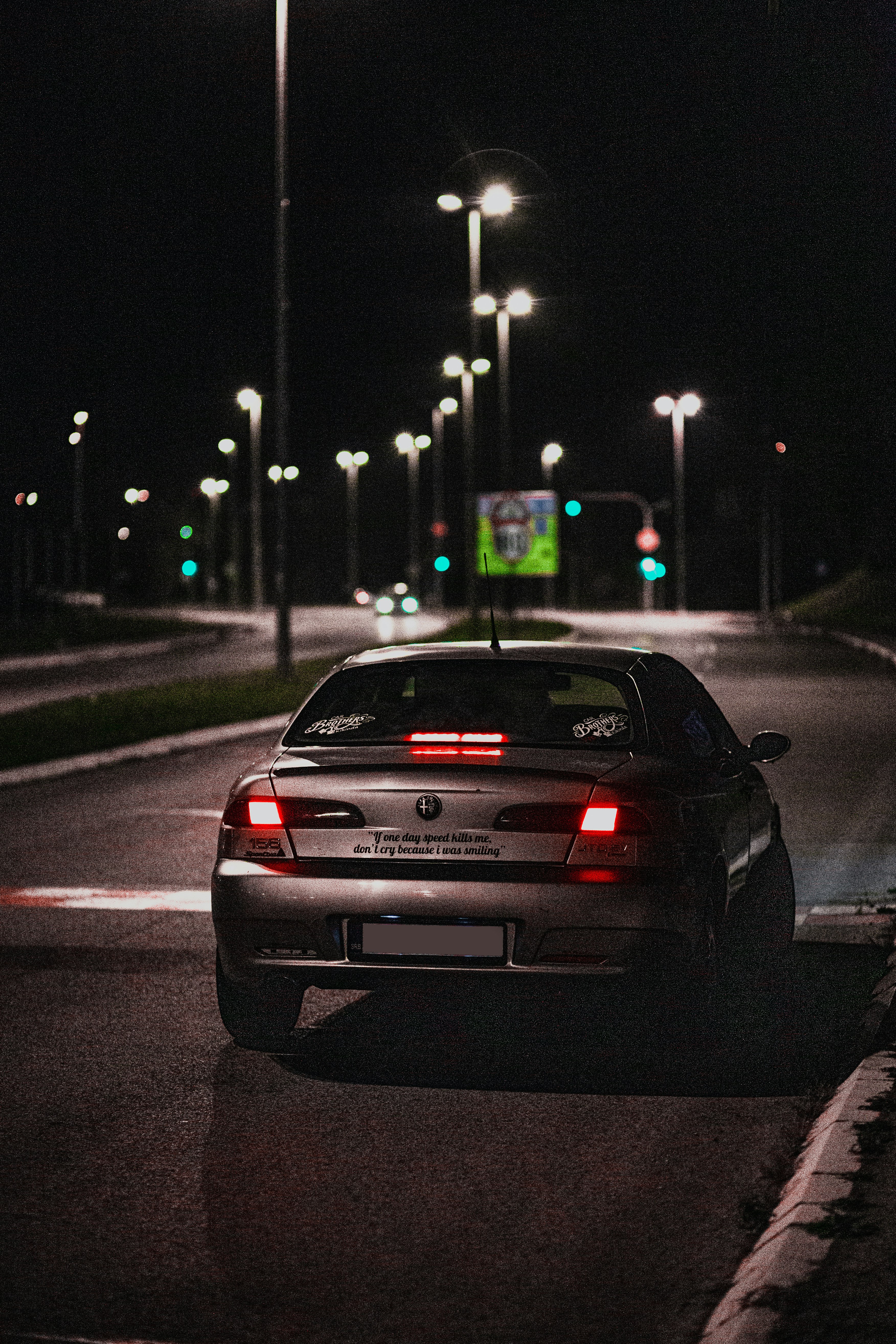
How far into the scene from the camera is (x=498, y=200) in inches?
1569

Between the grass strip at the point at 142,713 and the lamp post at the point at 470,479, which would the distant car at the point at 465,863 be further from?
the lamp post at the point at 470,479

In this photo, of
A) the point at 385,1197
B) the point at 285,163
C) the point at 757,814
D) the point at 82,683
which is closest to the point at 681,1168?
the point at 385,1197

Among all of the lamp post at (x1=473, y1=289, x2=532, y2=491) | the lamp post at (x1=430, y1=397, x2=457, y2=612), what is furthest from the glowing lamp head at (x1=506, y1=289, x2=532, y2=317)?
the lamp post at (x1=430, y1=397, x2=457, y2=612)

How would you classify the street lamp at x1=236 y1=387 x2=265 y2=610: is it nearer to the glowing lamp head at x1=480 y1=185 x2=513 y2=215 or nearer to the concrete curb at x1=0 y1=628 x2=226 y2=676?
the concrete curb at x1=0 y1=628 x2=226 y2=676

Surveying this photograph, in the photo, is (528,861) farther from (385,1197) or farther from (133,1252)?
(133,1252)

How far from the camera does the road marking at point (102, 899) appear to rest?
1063 cm

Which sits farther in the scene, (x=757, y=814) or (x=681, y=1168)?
(x=757, y=814)

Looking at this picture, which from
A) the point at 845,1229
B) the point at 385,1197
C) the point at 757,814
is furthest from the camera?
the point at 757,814

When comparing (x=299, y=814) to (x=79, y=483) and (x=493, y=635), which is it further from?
(x=79, y=483)

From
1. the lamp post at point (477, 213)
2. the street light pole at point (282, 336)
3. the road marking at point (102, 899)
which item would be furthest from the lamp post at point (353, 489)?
the road marking at point (102, 899)

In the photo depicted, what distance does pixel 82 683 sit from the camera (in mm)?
37344

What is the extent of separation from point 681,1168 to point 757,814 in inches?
117

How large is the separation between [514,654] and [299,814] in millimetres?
1202

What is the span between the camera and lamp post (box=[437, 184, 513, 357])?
39750mm
